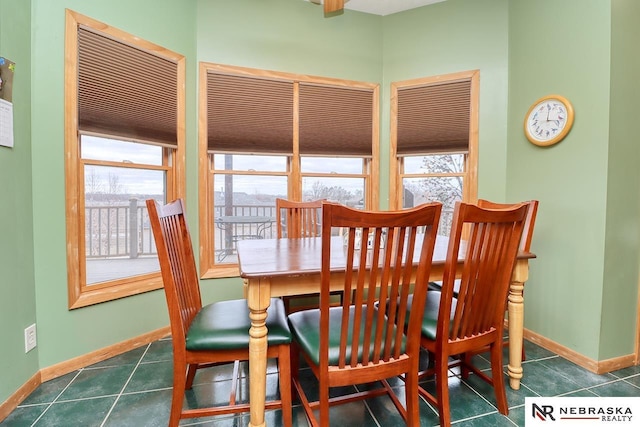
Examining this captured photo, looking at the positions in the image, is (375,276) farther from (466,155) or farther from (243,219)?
(466,155)

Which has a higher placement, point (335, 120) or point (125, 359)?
point (335, 120)

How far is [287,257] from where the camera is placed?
174 cm

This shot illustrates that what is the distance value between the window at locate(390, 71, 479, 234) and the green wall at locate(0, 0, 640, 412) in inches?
4.3

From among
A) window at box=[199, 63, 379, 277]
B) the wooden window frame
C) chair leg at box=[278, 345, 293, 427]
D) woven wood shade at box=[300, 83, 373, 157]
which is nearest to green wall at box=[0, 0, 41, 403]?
window at box=[199, 63, 379, 277]

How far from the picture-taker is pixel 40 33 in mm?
1887

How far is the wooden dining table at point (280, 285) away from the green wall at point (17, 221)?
1.24 m

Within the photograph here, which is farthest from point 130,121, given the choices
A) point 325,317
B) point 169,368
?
point 325,317

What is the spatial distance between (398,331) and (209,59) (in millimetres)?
2725

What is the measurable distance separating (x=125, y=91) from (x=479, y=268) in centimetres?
260

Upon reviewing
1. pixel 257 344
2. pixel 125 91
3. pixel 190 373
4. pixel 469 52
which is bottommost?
pixel 190 373

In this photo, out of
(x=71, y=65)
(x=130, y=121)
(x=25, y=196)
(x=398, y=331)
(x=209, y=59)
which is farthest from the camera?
(x=209, y=59)

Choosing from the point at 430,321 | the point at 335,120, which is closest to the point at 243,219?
the point at 335,120

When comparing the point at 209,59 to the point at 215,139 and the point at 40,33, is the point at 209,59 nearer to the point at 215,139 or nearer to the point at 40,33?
the point at 215,139

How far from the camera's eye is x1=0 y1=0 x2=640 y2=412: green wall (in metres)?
1.86
